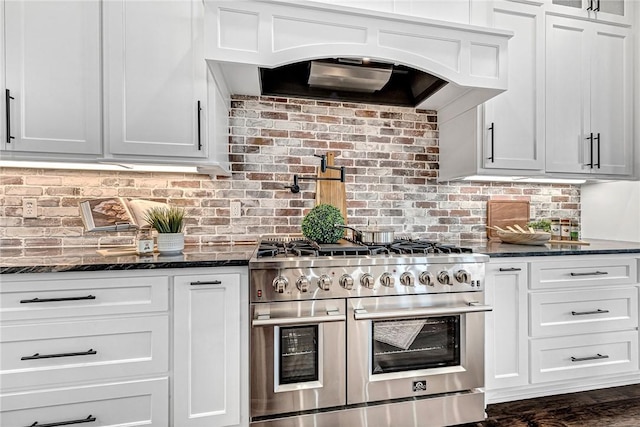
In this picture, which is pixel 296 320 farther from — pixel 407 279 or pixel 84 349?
pixel 84 349

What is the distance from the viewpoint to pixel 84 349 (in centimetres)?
152

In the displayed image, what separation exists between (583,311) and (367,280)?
1.56m

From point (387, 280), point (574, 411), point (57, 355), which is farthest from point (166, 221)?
point (574, 411)

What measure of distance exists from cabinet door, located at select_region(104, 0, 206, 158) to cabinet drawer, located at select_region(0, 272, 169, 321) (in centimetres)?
70

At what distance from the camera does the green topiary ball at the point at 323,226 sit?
6.63 ft

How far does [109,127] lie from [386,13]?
1621 mm

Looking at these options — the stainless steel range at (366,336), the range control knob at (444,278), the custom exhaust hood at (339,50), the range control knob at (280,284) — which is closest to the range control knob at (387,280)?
the stainless steel range at (366,336)

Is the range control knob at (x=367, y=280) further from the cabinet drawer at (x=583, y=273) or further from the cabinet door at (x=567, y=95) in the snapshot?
the cabinet door at (x=567, y=95)

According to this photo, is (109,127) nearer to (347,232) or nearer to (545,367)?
(347,232)

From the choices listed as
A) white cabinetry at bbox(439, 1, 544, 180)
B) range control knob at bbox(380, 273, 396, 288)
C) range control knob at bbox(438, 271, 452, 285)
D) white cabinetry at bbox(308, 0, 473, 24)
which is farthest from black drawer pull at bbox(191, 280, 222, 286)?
white cabinetry at bbox(439, 1, 544, 180)

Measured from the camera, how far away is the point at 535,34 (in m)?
2.37

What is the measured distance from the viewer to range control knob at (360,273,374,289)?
171cm

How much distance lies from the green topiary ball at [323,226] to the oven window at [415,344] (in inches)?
22.1

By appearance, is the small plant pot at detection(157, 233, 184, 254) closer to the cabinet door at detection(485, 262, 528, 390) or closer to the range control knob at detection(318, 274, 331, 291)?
the range control knob at detection(318, 274, 331, 291)
